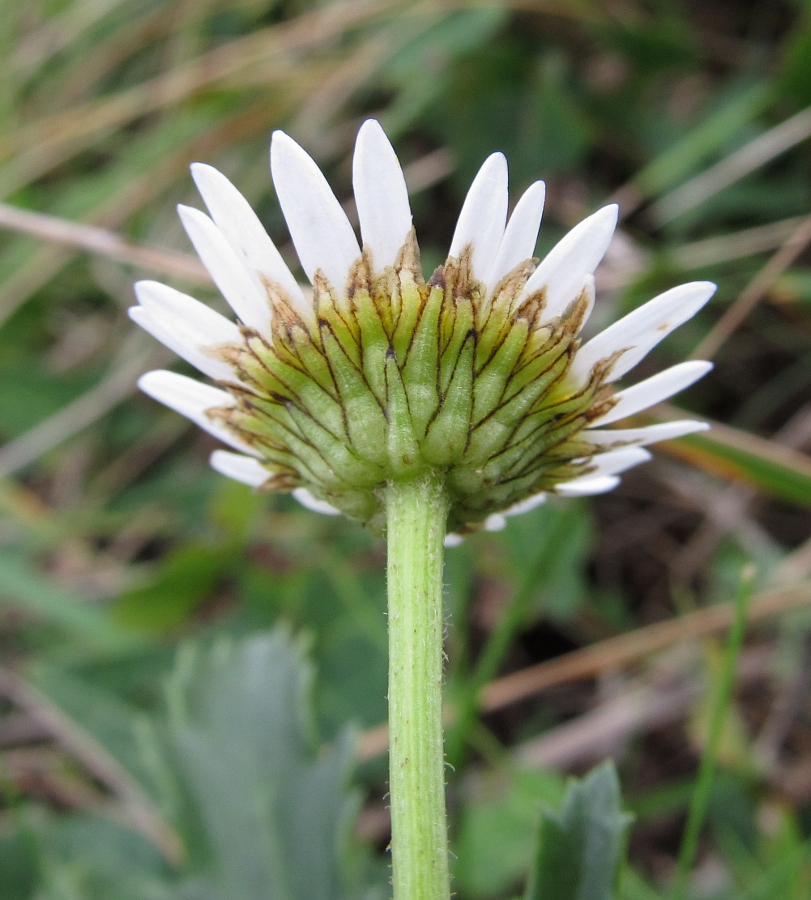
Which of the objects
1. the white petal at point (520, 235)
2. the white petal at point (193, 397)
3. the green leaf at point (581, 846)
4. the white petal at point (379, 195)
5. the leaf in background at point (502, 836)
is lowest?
the green leaf at point (581, 846)

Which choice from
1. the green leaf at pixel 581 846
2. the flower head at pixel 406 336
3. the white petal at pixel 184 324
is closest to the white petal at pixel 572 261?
the flower head at pixel 406 336

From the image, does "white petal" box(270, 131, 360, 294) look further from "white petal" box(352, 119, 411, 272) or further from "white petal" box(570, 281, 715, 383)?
"white petal" box(570, 281, 715, 383)

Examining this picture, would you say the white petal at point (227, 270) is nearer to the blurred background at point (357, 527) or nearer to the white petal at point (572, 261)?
the white petal at point (572, 261)

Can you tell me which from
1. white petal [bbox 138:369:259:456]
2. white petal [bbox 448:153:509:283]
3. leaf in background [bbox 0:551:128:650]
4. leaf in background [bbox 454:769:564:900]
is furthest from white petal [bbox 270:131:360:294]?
leaf in background [bbox 0:551:128:650]

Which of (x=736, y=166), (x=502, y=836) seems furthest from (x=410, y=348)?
(x=736, y=166)

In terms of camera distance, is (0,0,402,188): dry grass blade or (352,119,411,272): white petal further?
(0,0,402,188): dry grass blade

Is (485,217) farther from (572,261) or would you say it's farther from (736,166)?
(736,166)

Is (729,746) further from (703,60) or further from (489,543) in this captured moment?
(703,60)

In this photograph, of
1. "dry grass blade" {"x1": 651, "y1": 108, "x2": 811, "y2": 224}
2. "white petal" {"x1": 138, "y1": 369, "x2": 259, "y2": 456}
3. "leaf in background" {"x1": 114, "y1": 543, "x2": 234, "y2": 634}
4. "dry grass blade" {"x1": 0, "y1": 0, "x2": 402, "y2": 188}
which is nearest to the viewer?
"white petal" {"x1": 138, "y1": 369, "x2": 259, "y2": 456}
